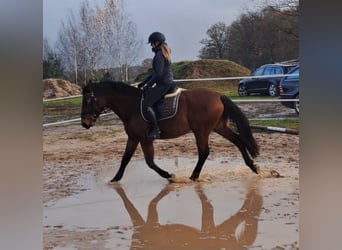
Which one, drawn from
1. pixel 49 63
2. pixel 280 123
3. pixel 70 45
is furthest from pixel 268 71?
pixel 49 63

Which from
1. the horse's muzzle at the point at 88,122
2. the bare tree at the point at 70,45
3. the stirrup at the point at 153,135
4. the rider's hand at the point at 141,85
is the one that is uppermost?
the bare tree at the point at 70,45

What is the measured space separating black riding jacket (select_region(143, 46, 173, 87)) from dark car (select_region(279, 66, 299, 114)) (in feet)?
2.70

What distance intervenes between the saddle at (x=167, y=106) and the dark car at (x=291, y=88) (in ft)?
2.43

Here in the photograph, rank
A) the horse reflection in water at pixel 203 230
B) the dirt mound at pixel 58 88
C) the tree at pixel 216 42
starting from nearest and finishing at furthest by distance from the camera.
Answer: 1. the horse reflection in water at pixel 203 230
2. the tree at pixel 216 42
3. the dirt mound at pixel 58 88

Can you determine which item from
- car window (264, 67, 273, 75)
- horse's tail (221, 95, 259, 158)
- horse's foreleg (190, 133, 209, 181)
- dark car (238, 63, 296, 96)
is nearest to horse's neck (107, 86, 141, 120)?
horse's foreleg (190, 133, 209, 181)

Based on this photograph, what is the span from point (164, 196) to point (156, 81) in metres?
0.85

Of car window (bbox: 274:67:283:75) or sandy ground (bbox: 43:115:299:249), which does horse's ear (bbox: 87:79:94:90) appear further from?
car window (bbox: 274:67:283:75)

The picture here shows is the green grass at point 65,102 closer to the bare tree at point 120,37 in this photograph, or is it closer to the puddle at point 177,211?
the bare tree at point 120,37

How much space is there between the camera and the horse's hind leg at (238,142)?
3.62m

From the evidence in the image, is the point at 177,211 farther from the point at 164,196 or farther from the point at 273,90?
the point at 273,90

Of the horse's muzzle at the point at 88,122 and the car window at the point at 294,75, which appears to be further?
the horse's muzzle at the point at 88,122

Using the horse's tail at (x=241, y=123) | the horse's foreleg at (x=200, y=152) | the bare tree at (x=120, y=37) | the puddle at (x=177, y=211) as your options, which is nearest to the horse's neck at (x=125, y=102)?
the bare tree at (x=120, y=37)
